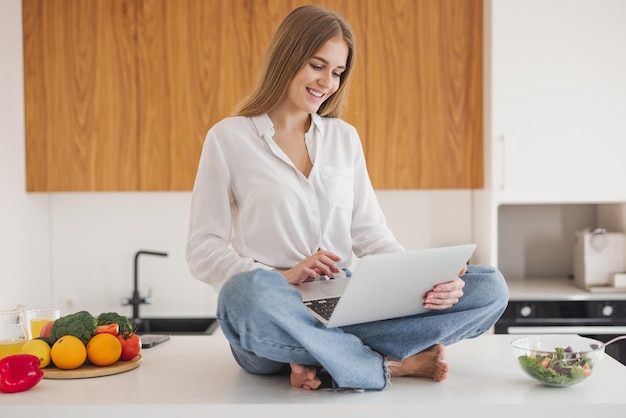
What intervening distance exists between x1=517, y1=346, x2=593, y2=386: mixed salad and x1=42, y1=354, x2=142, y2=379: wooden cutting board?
96 cm

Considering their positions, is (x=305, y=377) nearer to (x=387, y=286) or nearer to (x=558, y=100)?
(x=387, y=286)

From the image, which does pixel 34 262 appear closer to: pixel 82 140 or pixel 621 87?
pixel 82 140

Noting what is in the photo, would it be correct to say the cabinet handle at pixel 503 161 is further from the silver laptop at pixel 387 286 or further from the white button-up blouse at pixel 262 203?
the silver laptop at pixel 387 286

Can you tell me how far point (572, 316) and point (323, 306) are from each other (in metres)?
1.80

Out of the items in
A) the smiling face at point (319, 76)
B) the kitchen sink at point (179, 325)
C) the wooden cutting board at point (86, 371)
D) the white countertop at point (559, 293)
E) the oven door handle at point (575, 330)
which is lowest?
the kitchen sink at point (179, 325)

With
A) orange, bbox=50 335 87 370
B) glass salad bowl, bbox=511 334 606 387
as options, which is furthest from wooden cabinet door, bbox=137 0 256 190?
glass salad bowl, bbox=511 334 606 387

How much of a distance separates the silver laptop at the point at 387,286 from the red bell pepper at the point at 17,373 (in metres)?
0.63

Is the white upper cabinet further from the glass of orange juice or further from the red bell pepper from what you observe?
the red bell pepper

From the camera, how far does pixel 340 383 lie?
1808mm

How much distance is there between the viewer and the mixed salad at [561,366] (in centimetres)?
183

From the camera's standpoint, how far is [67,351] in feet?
6.43

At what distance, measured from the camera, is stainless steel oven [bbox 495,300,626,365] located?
3375mm

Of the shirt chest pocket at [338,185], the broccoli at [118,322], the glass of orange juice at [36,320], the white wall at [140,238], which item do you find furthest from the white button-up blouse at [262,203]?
the white wall at [140,238]

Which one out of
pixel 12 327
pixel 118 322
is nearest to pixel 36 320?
pixel 12 327
